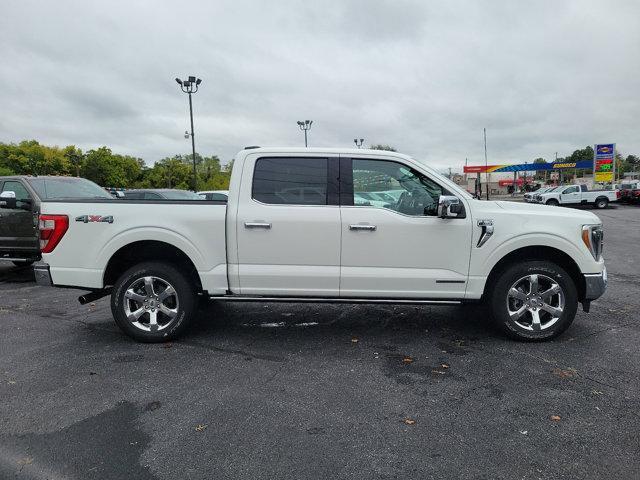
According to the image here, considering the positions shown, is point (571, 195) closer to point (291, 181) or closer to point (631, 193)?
point (631, 193)

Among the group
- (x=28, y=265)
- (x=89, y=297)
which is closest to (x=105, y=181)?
(x=28, y=265)

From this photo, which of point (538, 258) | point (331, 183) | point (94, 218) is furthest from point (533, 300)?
point (94, 218)

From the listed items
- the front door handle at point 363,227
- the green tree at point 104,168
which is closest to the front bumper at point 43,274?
the front door handle at point 363,227

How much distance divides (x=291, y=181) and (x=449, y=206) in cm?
158

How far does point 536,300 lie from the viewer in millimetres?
4590

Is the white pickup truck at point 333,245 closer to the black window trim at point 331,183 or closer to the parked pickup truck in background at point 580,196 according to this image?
the black window trim at point 331,183

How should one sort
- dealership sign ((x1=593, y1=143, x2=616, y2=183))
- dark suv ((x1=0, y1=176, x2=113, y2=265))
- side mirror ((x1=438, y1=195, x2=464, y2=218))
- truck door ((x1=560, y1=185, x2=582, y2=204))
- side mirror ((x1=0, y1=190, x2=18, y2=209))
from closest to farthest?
side mirror ((x1=438, y1=195, x2=464, y2=218))
side mirror ((x1=0, y1=190, x2=18, y2=209))
dark suv ((x1=0, y1=176, x2=113, y2=265))
truck door ((x1=560, y1=185, x2=582, y2=204))
dealership sign ((x1=593, y1=143, x2=616, y2=183))

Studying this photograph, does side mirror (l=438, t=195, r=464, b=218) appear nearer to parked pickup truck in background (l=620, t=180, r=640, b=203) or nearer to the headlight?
the headlight

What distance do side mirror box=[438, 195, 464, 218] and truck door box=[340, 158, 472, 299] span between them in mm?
92

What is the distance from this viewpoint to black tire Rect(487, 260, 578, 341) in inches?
179

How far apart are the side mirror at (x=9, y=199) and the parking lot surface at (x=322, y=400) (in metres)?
3.32

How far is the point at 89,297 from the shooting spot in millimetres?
4949

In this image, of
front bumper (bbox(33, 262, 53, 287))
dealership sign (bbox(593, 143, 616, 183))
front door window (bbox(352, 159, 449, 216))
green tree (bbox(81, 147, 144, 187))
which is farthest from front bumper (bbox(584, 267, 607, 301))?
green tree (bbox(81, 147, 144, 187))

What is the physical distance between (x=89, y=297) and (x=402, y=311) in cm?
373
